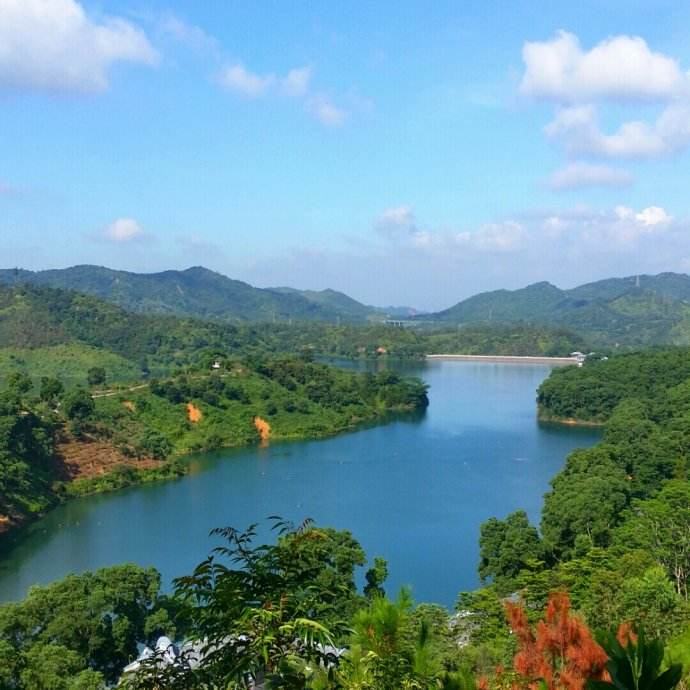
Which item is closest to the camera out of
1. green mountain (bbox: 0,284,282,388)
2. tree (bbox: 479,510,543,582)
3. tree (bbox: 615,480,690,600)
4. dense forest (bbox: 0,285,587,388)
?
tree (bbox: 615,480,690,600)

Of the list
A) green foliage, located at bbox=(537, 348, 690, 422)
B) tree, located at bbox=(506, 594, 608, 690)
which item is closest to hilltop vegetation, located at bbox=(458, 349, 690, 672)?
tree, located at bbox=(506, 594, 608, 690)

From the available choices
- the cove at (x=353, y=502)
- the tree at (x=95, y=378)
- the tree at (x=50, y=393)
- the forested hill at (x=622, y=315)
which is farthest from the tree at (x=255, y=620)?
the forested hill at (x=622, y=315)

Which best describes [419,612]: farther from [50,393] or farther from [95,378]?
[95,378]

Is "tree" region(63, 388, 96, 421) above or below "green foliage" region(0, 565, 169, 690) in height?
above

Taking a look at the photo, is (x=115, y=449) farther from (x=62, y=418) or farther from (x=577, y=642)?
(x=577, y=642)

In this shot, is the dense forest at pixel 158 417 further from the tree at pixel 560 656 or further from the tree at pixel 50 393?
the tree at pixel 560 656

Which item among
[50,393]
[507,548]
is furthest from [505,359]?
[507,548]

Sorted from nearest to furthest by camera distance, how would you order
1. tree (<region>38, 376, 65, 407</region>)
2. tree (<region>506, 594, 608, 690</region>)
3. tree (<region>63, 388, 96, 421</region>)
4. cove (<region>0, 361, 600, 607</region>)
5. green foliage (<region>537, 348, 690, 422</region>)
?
tree (<region>506, 594, 608, 690</region>), cove (<region>0, 361, 600, 607</region>), tree (<region>63, 388, 96, 421</region>), tree (<region>38, 376, 65, 407</region>), green foliage (<region>537, 348, 690, 422</region>)

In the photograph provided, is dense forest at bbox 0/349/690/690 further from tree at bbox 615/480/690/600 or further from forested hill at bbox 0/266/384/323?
forested hill at bbox 0/266/384/323
